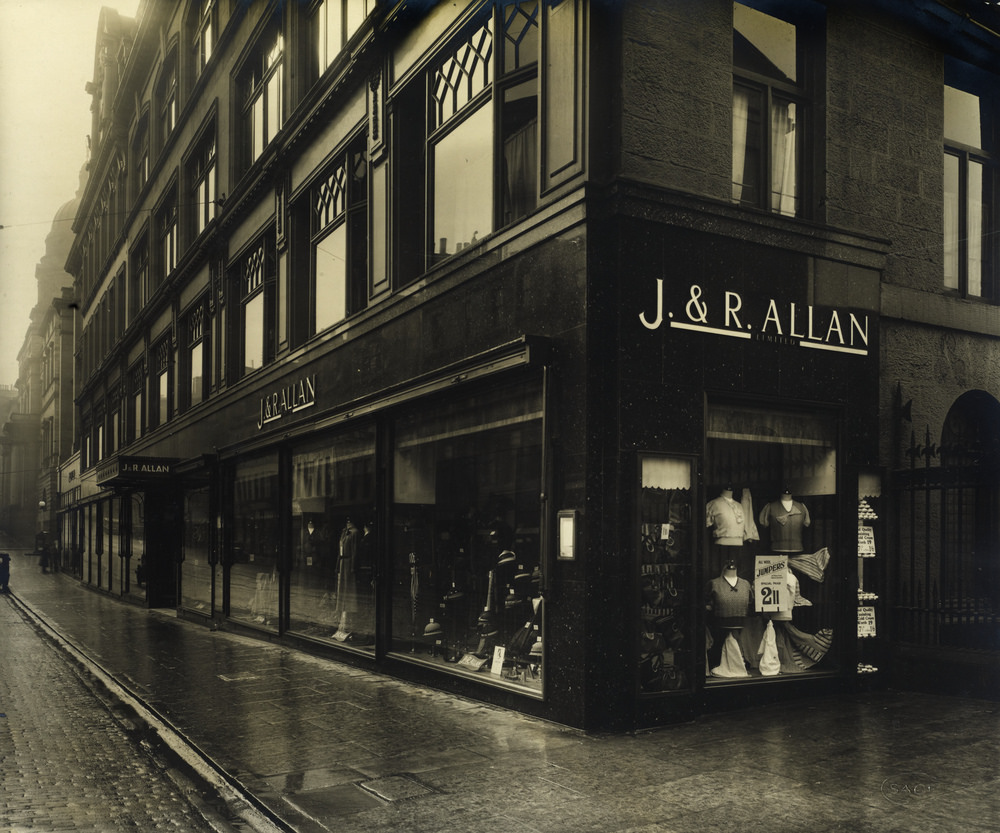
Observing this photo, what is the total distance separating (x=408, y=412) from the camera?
1227cm

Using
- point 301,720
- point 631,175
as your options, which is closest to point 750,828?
point 301,720

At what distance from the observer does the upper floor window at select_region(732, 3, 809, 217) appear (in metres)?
10.2

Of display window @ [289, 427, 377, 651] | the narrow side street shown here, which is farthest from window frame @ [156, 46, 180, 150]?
the narrow side street

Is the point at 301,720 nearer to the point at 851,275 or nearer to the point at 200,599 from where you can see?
the point at 851,275

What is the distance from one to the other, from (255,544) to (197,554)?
4.90 metres

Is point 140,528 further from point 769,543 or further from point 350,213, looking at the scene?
point 769,543

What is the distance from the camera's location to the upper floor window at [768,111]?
1025 cm

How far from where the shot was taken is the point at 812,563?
10.2 meters

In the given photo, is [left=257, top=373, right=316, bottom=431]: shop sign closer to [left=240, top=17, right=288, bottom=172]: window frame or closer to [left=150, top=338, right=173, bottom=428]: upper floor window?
[left=240, top=17, right=288, bottom=172]: window frame

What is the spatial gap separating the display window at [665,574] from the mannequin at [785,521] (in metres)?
1.40

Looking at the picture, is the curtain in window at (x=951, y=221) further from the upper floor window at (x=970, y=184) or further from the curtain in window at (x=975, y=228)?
the curtain in window at (x=975, y=228)

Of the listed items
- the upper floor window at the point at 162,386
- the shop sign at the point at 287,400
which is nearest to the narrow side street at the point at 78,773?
the shop sign at the point at 287,400

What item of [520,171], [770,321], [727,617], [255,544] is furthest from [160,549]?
[770,321]

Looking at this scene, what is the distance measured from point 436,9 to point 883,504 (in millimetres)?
8081
